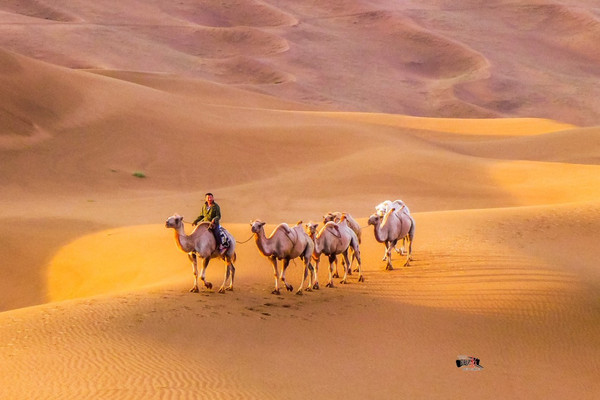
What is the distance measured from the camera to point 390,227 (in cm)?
1767

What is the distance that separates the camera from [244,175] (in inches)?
1389

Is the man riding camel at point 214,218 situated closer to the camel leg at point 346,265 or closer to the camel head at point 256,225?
the camel head at point 256,225

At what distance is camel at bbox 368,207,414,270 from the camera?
57.1ft

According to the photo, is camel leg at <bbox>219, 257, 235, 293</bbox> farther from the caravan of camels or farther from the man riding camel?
the man riding camel

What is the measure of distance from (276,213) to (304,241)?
12.6 meters

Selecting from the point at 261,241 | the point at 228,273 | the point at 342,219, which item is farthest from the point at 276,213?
the point at 261,241

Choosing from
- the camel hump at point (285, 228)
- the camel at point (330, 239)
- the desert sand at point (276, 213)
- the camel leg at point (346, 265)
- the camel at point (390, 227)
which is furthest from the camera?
the camel at point (390, 227)

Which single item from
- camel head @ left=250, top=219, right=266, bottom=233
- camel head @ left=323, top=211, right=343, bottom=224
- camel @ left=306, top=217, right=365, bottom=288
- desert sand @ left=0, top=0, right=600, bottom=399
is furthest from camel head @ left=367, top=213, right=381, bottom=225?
camel head @ left=250, top=219, right=266, bottom=233

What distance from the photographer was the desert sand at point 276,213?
12227mm

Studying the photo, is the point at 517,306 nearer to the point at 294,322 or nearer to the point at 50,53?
the point at 294,322

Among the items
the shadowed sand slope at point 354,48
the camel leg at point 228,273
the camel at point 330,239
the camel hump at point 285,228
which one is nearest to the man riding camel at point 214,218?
the camel leg at point 228,273

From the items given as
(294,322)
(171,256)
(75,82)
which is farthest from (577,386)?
(75,82)

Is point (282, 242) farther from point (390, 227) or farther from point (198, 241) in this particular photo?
point (390, 227)

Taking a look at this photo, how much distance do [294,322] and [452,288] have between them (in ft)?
13.2
